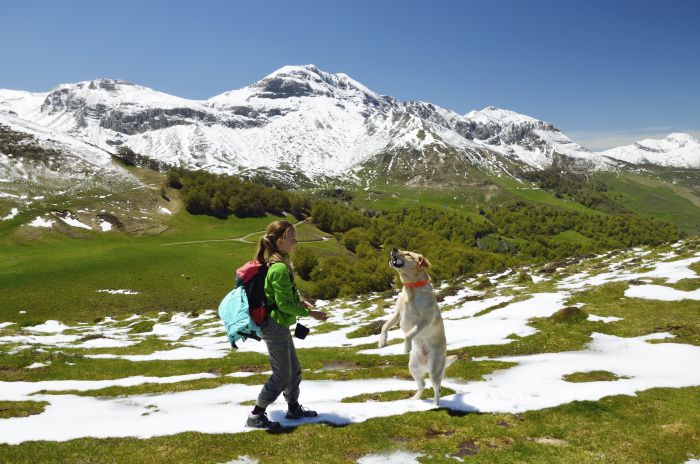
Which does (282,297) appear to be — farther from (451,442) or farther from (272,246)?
(451,442)

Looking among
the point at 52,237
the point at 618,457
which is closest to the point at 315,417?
the point at 618,457

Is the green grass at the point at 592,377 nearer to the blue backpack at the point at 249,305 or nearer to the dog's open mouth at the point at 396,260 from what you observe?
the dog's open mouth at the point at 396,260

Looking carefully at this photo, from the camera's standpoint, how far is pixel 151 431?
1175cm

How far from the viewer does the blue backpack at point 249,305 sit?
35.2 ft

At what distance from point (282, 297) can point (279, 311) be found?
57 cm

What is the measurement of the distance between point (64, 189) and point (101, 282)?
73.5 meters

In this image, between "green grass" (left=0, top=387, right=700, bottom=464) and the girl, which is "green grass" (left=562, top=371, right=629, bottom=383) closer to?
"green grass" (left=0, top=387, right=700, bottom=464)

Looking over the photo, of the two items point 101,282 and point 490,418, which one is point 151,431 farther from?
A: point 101,282

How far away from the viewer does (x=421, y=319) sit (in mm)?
12938

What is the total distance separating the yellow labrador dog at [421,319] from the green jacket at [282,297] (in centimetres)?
326

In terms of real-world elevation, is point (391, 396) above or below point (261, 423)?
below

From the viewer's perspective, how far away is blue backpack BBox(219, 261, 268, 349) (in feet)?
35.2

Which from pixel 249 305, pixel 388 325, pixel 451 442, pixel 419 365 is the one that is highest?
pixel 249 305

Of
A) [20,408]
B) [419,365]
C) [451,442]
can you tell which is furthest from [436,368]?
[20,408]
